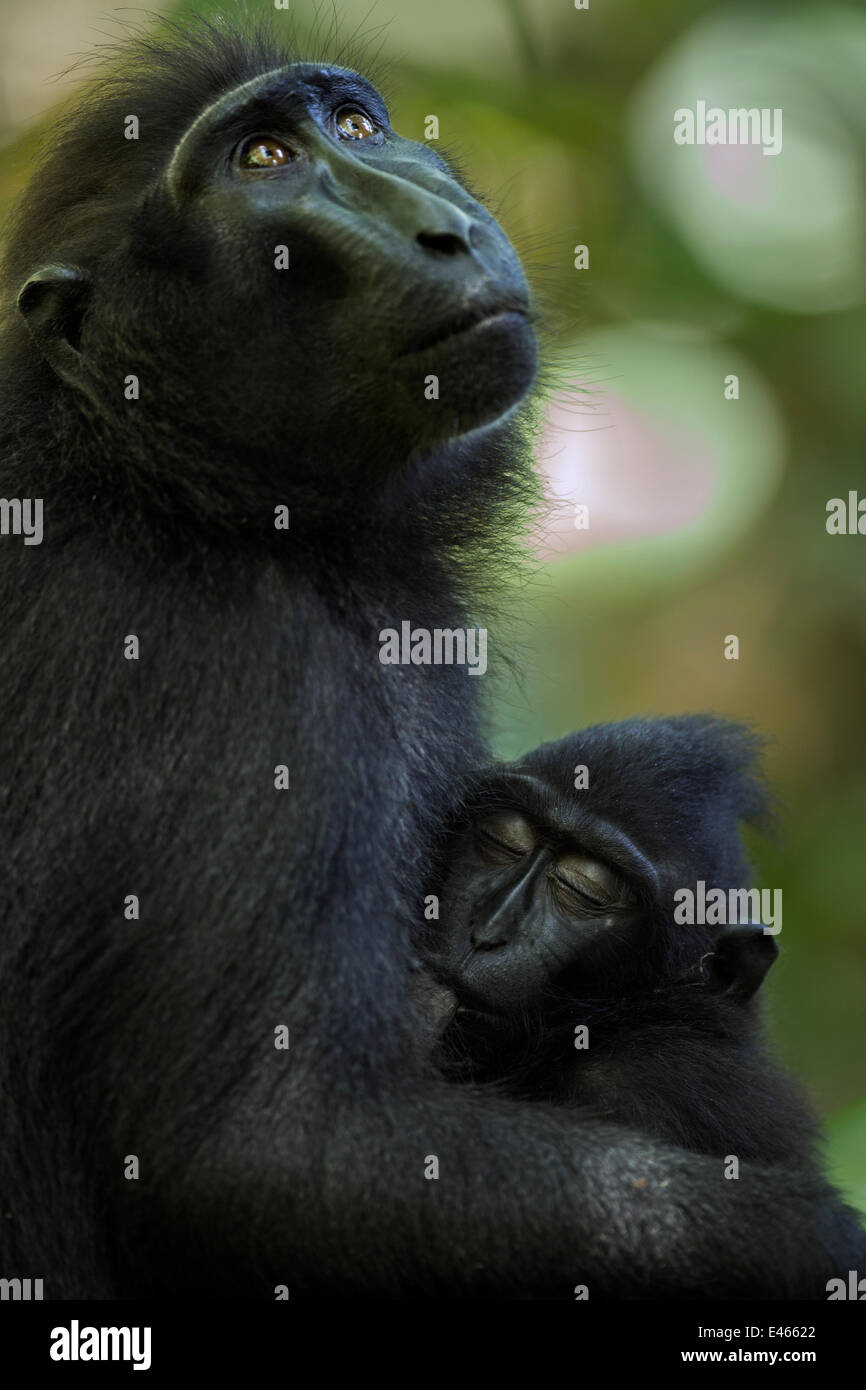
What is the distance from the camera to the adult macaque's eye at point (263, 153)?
4.40m

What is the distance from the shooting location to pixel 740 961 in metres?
4.89

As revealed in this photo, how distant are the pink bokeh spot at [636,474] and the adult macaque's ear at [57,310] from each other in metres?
4.76

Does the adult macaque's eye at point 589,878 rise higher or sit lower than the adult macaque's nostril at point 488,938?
higher

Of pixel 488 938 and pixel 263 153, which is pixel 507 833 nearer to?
pixel 488 938

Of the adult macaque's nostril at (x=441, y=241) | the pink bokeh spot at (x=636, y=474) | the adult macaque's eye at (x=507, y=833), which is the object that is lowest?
the adult macaque's eye at (x=507, y=833)

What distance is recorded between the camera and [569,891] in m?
4.78

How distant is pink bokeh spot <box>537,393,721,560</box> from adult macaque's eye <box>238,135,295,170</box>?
4.48m

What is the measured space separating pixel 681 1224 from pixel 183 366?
2.61 metres

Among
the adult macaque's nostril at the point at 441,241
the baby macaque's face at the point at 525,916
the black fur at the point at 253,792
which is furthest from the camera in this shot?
the baby macaque's face at the point at 525,916

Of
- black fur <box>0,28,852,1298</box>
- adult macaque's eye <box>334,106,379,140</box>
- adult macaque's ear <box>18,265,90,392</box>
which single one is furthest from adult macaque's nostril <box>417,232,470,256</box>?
adult macaque's ear <box>18,265,90,392</box>

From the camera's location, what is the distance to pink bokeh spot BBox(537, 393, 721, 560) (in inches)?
355

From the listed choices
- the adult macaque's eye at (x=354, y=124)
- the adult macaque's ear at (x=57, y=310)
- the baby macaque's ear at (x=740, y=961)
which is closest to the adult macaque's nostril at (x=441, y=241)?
the adult macaque's eye at (x=354, y=124)

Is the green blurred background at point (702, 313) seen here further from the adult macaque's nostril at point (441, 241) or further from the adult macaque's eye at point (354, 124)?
the adult macaque's nostril at point (441, 241)

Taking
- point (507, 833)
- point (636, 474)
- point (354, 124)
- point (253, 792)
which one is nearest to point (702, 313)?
point (636, 474)
